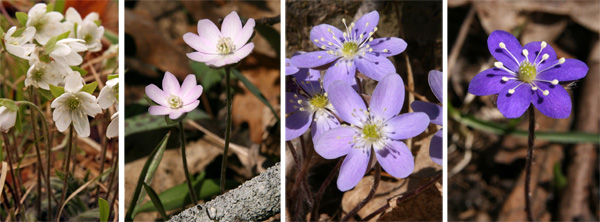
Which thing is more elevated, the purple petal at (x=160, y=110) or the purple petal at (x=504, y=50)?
the purple petal at (x=504, y=50)

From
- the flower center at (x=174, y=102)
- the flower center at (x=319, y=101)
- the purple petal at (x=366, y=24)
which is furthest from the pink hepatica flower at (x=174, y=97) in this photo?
the purple petal at (x=366, y=24)

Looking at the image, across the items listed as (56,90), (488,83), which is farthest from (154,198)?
(488,83)

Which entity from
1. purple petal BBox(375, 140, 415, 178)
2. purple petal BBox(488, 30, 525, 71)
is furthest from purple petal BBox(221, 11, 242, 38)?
purple petal BBox(488, 30, 525, 71)

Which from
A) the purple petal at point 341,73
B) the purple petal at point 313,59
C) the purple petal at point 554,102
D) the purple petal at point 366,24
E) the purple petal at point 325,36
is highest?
the purple petal at point 366,24

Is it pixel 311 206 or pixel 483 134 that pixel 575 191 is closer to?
pixel 483 134

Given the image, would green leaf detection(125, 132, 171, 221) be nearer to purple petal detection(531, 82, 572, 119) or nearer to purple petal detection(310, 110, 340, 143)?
purple petal detection(310, 110, 340, 143)

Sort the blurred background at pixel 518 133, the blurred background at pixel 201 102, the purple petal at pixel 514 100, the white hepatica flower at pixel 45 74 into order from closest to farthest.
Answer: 1. the purple petal at pixel 514 100
2. the white hepatica flower at pixel 45 74
3. the blurred background at pixel 201 102
4. the blurred background at pixel 518 133

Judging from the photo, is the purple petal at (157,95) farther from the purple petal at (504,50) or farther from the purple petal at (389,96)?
the purple petal at (504,50)
